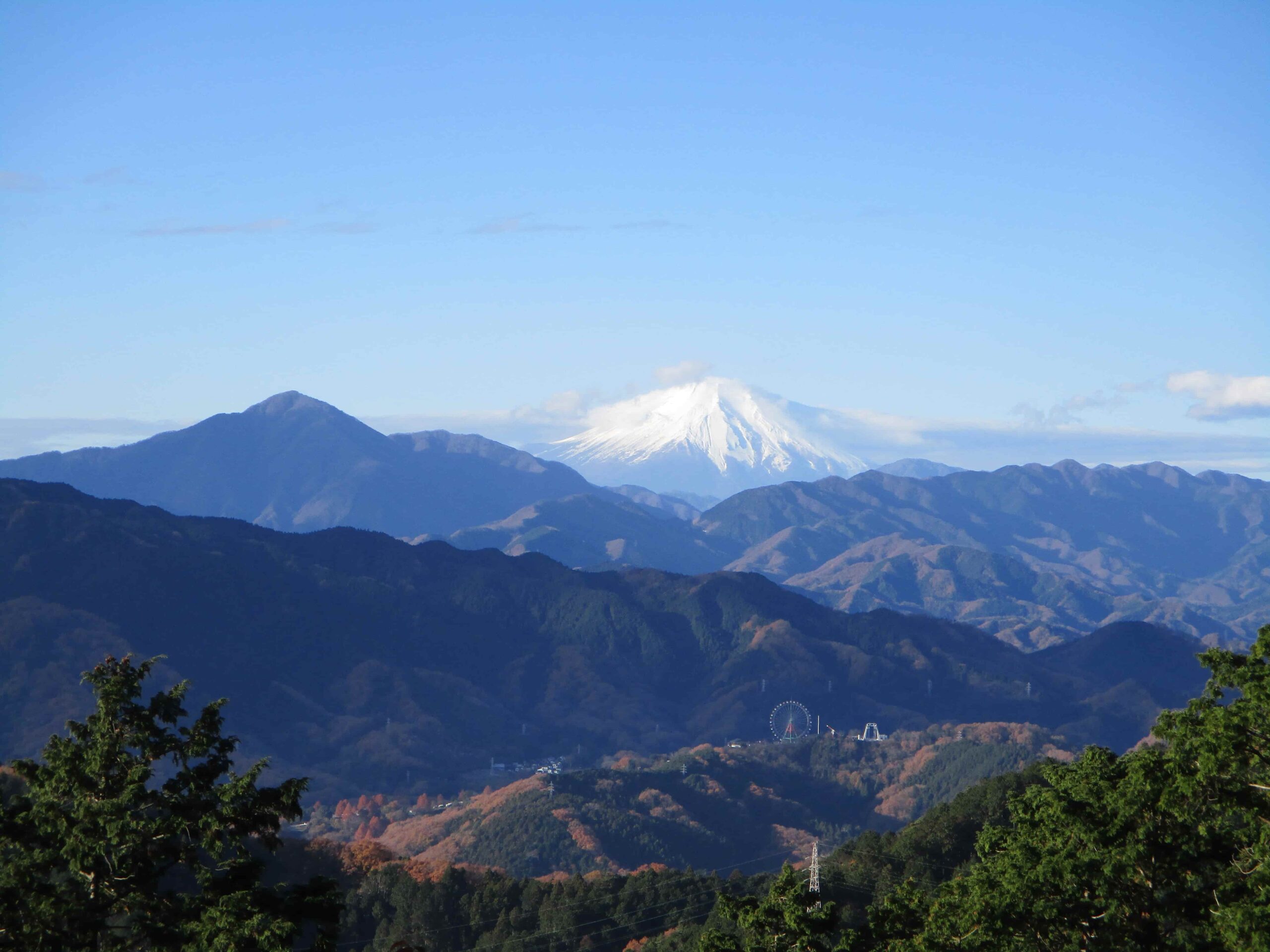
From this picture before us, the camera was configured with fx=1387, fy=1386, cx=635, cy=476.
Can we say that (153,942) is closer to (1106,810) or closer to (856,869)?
(1106,810)

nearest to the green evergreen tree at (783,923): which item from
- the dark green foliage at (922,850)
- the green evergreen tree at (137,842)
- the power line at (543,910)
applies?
the green evergreen tree at (137,842)

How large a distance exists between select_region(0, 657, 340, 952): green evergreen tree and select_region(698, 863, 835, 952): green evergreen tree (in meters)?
8.22

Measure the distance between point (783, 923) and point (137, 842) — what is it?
12.0m

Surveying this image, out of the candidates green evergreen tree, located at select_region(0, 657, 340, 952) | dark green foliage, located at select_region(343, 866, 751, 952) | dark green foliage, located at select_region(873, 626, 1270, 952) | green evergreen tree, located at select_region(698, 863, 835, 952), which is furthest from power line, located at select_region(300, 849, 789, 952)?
green evergreen tree, located at select_region(0, 657, 340, 952)

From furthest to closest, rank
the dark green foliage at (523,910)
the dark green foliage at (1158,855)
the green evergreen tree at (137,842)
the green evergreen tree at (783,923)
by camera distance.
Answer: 1. the dark green foliage at (523,910)
2. the green evergreen tree at (783,923)
3. the dark green foliage at (1158,855)
4. the green evergreen tree at (137,842)

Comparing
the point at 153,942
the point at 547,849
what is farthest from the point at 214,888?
the point at 547,849

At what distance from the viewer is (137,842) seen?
21.4 m

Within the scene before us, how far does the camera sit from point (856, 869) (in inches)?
3019

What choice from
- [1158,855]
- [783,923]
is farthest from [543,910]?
[1158,855]

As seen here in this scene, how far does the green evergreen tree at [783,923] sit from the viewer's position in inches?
1024

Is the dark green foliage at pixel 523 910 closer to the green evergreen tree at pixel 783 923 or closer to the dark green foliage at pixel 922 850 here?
the dark green foliage at pixel 922 850

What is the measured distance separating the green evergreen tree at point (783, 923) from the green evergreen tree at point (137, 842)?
8.22 metres

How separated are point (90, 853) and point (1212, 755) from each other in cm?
1898

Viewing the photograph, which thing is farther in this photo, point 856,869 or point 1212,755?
point 856,869
